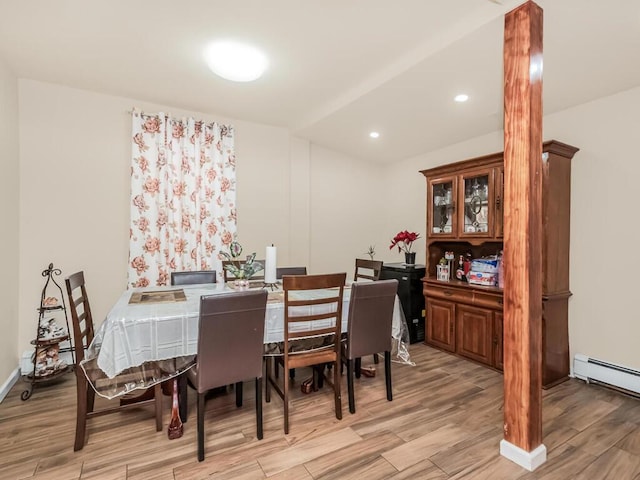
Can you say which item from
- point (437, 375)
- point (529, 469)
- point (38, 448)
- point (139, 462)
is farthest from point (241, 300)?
point (437, 375)

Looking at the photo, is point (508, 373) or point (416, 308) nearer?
point (508, 373)

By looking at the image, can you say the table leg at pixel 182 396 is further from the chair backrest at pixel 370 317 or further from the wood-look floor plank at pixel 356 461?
the chair backrest at pixel 370 317

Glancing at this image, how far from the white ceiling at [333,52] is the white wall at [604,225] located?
203 mm

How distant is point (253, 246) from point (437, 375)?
2436 millimetres

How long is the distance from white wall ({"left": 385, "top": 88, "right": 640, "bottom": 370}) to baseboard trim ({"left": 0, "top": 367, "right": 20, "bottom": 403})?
4.68 meters

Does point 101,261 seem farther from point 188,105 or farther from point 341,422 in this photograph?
point 341,422

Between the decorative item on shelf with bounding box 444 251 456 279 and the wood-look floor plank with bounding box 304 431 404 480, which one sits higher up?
the decorative item on shelf with bounding box 444 251 456 279

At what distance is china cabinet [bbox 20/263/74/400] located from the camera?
2.70m

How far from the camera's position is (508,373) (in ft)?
6.28

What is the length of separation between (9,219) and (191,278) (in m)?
1.50

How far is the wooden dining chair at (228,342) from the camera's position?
1861mm

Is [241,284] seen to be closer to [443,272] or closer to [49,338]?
[49,338]

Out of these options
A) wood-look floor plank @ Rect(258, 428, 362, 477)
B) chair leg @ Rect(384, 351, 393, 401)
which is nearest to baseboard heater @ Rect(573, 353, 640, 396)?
chair leg @ Rect(384, 351, 393, 401)

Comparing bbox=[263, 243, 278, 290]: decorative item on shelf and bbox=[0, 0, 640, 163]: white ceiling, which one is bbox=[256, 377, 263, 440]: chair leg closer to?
bbox=[263, 243, 278, 290]: decorative item on shelf
